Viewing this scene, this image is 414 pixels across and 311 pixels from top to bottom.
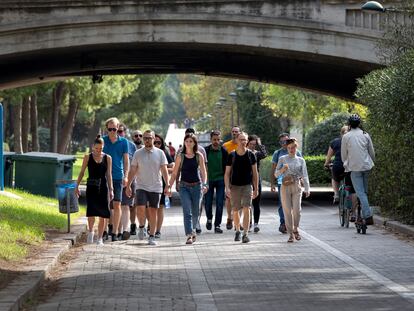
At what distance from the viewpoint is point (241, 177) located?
17625 mm

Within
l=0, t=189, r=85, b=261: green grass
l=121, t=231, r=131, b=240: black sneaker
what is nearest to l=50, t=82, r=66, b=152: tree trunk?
l=0, t=189, r=85, b=261: green grass

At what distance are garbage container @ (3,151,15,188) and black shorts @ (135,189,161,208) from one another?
11354 millimetres

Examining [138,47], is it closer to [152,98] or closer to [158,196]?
[158,196]

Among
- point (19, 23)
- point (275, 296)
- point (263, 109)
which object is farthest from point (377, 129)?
point (263, 109)

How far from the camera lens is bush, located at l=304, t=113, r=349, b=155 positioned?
45625 mm

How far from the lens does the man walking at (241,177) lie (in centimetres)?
1759

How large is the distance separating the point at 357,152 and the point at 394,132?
38.3 inches

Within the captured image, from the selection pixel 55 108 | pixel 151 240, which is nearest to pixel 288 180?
pixel 151 240

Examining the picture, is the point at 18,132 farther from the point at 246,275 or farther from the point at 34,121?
the point at 246,275

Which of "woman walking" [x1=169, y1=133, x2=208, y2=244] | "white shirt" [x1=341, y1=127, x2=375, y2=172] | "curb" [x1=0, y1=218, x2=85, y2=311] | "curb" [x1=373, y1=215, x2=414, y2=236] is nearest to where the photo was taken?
"curb" [x1=0, y1=218, x2=85, y2=311]

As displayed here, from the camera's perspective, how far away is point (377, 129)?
21.0m

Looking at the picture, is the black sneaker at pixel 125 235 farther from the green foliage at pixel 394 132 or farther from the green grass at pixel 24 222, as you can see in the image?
the green foliage at pixel 394 132

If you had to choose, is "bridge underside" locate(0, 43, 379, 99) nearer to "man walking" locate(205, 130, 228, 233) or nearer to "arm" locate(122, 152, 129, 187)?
"man walking" locate(205, 130, 228, 233)

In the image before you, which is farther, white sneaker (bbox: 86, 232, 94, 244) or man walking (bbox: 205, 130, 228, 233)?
man walking (bbox: 205, 130, 228, 233)
